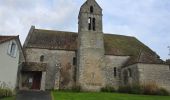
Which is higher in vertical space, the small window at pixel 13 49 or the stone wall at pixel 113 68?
the small window at pixel 13 49

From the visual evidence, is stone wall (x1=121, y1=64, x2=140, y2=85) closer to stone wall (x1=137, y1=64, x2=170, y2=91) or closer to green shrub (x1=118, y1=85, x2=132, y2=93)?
stone wall (x1=137, y1=64, x2=170, y2=91)

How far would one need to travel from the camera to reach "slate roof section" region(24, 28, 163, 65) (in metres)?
33.3

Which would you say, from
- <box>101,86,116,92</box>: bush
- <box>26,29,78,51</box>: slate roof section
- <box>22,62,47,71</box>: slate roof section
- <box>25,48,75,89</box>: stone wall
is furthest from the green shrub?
<box>22,62,47,71</box>: slate roof section

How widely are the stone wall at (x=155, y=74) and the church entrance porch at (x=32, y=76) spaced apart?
12989 millimetres

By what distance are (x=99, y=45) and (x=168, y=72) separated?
10.5 meters

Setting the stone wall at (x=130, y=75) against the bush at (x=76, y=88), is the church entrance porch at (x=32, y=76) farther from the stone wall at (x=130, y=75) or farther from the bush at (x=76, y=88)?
the stone wall at (x=130, y=75)

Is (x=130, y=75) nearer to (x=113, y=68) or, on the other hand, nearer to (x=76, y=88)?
(x=113, y=68)

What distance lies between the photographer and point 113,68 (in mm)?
35406

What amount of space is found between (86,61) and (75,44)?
13.5ft

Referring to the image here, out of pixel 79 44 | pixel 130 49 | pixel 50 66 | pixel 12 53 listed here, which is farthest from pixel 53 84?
pixel 130 49

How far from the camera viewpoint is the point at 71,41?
36.7 meters

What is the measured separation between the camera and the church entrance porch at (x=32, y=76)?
31.0 m

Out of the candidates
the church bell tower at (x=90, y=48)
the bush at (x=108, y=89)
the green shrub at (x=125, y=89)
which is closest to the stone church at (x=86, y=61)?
the church bell tower at (x=90, y=48)

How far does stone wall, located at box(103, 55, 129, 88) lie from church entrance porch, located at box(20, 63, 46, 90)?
9.33 meters
